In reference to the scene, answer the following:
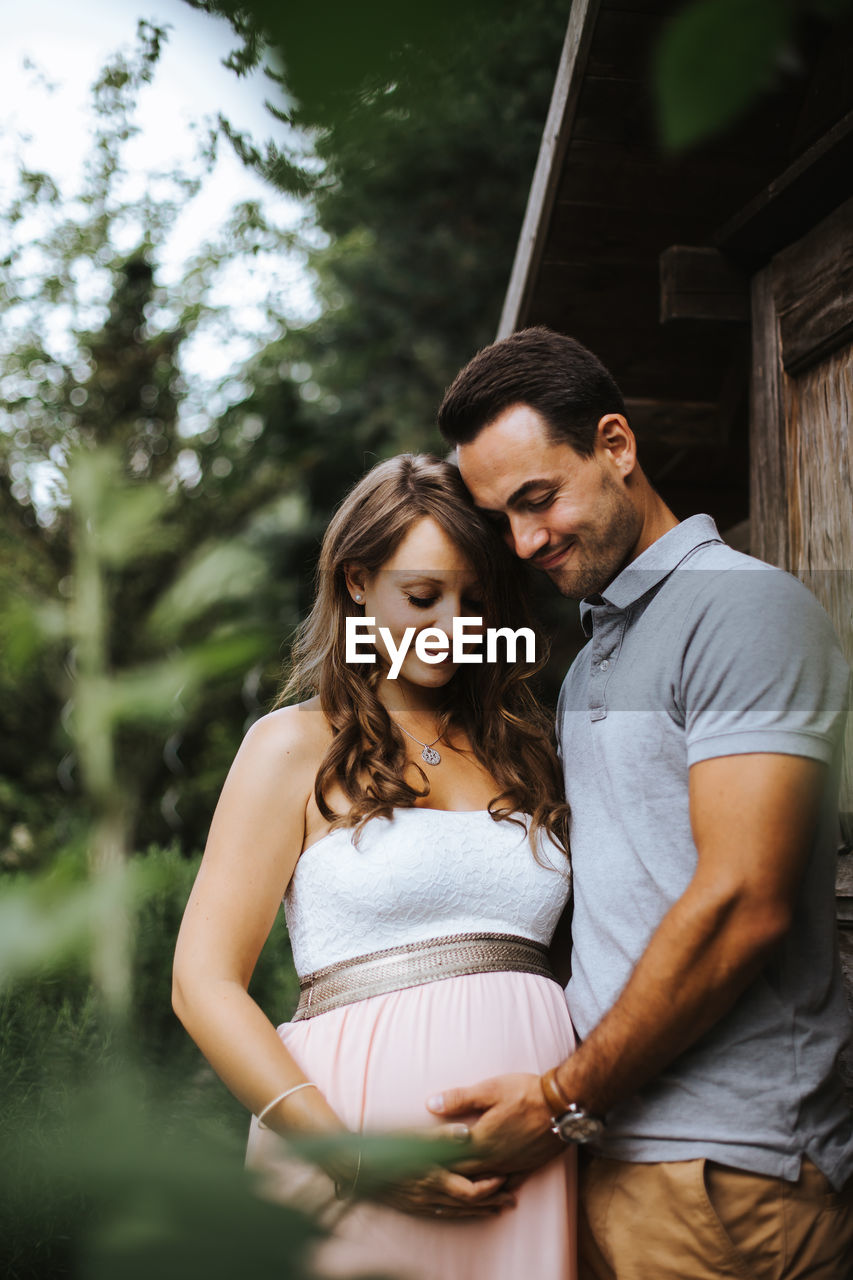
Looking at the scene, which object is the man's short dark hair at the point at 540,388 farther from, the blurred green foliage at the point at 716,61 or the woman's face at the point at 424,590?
the blurred green foliage at the point at 716,61

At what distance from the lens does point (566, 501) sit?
1.93m

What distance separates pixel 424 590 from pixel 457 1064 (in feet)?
2.97

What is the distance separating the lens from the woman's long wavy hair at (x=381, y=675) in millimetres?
1977

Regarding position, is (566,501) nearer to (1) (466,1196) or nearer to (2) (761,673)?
(2) (761,673)

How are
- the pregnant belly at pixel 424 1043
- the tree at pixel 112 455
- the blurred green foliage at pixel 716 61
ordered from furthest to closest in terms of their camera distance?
the pregnant belly at pixel 424 1043
the tree at pixel 112 455
the blurred green foliage at pixel 716 61

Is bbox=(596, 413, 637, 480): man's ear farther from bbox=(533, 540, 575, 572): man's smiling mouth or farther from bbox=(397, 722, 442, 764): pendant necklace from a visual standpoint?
bbox=(397, 722, 442, 764): pendant necklace

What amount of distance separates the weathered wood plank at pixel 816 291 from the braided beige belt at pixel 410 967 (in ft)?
4.94

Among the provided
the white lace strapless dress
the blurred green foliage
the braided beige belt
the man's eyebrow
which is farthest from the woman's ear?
the blurred green foliage

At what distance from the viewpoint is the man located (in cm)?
144

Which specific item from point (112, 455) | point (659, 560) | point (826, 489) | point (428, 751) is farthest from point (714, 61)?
point (826, 489)

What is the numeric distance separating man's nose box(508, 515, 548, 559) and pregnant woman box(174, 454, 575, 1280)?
0.60 feet

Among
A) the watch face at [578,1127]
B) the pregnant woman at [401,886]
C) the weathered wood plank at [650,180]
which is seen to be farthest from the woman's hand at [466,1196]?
the weathered wood plank at [650,180]

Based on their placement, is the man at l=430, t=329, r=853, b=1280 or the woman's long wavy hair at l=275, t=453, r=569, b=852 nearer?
the man at l=430, t=329, r=853, b=1280

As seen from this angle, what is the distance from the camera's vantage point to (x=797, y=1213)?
1.51 meters
